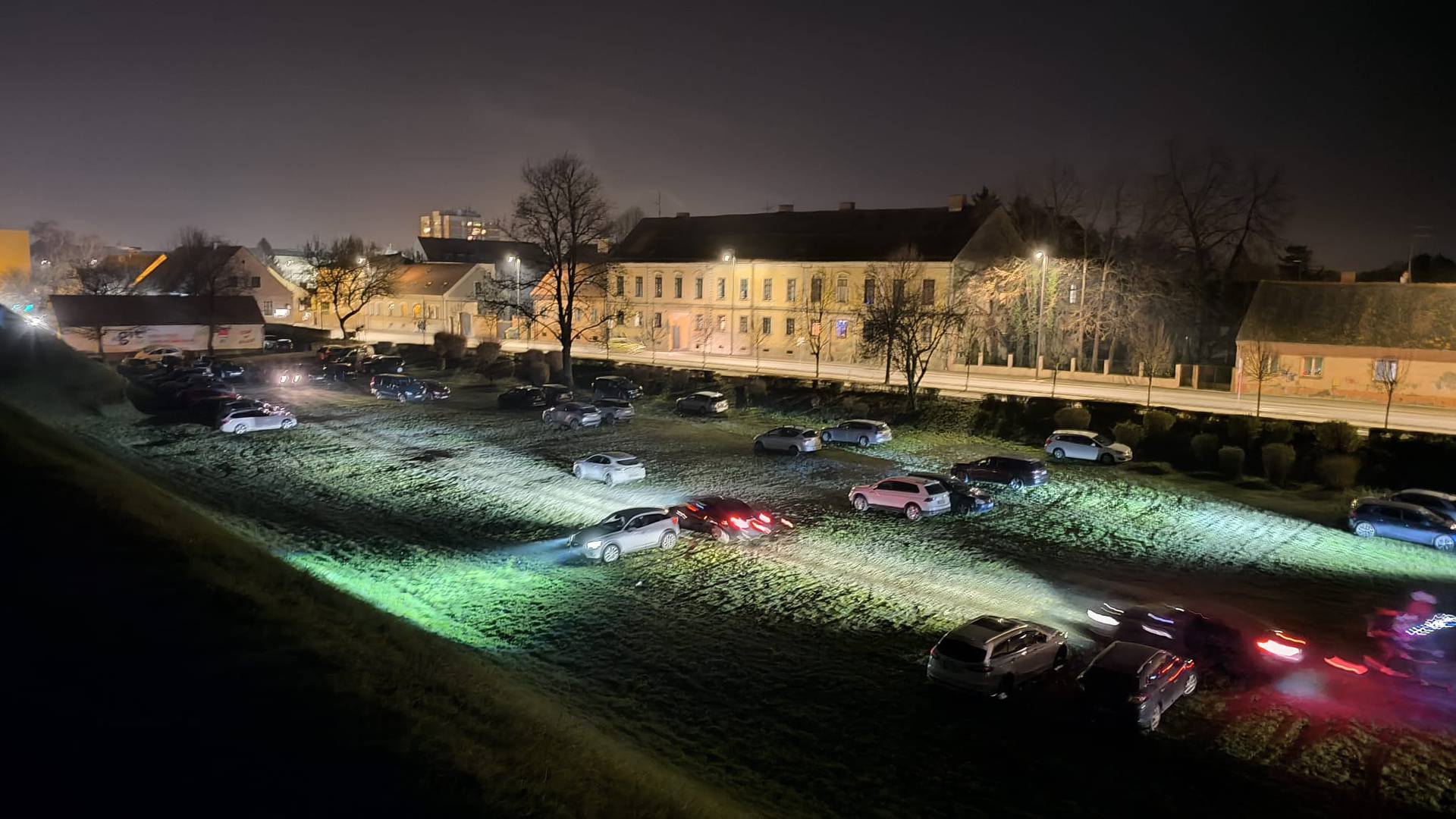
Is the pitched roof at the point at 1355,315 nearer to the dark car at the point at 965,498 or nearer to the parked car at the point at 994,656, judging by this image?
the dark car at the point at 965,498

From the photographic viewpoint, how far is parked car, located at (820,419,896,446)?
38.5 m

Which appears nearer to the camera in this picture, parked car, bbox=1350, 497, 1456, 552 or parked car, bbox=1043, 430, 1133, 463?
parked car, bbox=1350, 497, 1456, 552

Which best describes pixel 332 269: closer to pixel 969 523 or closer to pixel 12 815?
pixel 969 523

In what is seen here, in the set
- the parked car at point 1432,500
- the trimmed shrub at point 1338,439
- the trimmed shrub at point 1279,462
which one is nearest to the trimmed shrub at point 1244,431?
the trimmed shrub at point 1279,462

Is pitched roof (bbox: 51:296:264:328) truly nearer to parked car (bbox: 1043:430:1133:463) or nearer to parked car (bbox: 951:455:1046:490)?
parked car (bbox: 951:455:1046:490)

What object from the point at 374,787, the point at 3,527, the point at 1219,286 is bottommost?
the point at 374,787

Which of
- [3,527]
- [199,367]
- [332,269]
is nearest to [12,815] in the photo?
[3,527]

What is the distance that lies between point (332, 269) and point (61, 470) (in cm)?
6615

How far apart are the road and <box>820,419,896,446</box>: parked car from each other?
754 cm

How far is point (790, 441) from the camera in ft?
119

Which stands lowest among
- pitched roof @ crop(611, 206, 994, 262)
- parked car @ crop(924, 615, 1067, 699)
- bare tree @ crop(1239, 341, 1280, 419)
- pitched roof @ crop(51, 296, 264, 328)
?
parked car @ crop(924, 615, 1067, 699)

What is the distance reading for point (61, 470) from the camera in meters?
19.7

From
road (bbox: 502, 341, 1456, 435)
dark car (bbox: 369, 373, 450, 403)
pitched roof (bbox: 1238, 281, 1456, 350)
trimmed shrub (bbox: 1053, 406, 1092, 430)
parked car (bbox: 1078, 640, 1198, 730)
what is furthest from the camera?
dark car (bbox: 369, 373, 450, 403)

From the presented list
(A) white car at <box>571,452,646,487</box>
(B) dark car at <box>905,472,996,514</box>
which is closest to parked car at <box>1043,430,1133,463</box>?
(B) dark car at <box>905,472,996,514</box>
